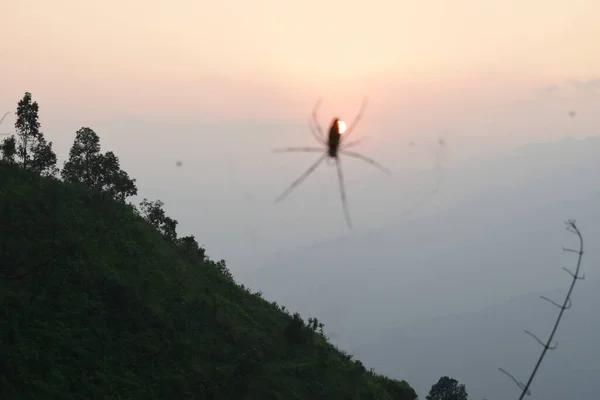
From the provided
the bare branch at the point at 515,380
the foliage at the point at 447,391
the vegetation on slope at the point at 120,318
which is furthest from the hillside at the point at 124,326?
the bare branch at the point at 515,380

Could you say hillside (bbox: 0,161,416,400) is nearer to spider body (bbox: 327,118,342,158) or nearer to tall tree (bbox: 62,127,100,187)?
tall tree (bbox: 62,127,100,187)

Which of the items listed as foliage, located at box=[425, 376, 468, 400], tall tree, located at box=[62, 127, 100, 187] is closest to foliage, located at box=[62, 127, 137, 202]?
tall tree, located at box=[62, 127, 100, 187]

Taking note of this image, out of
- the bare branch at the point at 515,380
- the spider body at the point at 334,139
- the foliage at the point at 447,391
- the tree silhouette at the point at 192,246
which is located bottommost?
the bare branch at the point at 515,380

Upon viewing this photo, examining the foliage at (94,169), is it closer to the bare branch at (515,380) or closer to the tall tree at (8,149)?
the tall tree at (8,149)

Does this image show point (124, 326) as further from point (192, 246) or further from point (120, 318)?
point (192, 246)

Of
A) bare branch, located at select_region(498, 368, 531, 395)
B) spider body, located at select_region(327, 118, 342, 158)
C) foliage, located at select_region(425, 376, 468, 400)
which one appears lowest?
bare branch, located at select_region(498, 368, 531, 395)

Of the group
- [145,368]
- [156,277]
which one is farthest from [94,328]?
[156,277]
